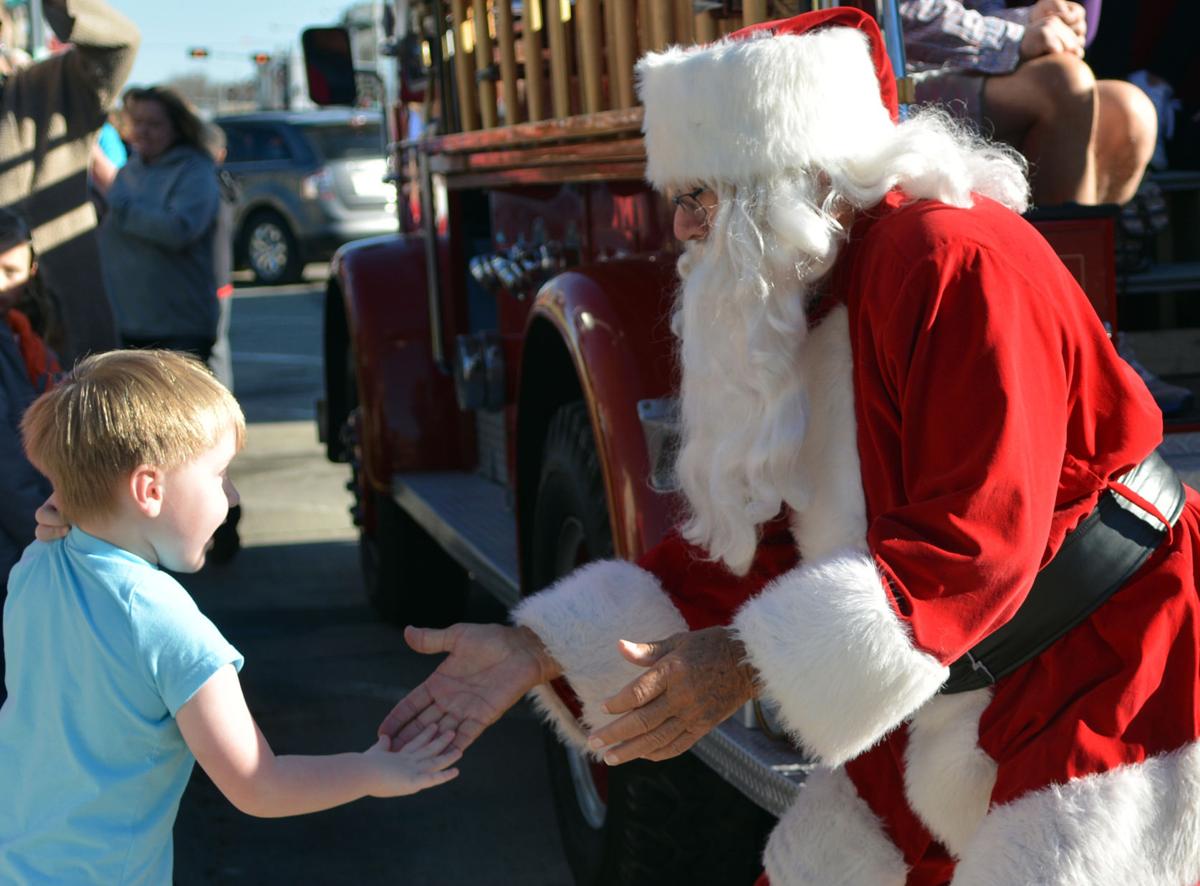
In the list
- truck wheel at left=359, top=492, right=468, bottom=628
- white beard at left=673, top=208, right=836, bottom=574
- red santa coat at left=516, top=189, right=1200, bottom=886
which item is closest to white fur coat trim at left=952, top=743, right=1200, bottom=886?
red santa coat at left=516, top=189, right=1200, bottom=886

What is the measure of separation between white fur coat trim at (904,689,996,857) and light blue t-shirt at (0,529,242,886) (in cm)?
82

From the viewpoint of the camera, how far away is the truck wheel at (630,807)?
2971 mm

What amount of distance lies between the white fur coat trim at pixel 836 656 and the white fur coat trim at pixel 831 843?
26cm

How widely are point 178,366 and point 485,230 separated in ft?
10.2

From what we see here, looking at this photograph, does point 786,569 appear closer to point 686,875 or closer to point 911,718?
point 911,718

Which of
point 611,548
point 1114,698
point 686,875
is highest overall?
point 1114,698

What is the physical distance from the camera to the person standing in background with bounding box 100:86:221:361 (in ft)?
19.0

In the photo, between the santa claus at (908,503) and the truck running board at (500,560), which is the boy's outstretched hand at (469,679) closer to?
the santa claus at (908,503)

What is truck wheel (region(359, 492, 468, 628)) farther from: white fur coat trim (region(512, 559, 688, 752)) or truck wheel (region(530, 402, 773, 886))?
white fur coat trim (region(512, 559, 688, 752))

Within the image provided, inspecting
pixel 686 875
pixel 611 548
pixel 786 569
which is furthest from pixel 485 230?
pixel 786 569

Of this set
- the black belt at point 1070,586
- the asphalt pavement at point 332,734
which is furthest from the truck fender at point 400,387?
the black belt at point 1070,586

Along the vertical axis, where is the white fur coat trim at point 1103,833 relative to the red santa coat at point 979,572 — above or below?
below

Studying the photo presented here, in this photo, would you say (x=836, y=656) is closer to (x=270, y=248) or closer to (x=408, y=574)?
(x=408, y=574)

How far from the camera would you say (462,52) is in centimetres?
431
